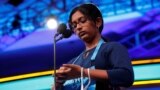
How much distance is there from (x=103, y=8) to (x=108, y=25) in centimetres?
11

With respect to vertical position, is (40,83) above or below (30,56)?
below

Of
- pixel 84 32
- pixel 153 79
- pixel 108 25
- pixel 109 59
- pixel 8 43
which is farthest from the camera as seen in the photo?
pixel 8 43

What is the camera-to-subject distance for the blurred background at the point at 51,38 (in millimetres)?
2240

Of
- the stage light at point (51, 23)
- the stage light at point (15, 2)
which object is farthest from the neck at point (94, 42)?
the stage light at point (15, 2)

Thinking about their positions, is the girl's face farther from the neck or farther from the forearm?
the forearm

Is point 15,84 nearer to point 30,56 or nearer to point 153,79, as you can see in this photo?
point 30,56

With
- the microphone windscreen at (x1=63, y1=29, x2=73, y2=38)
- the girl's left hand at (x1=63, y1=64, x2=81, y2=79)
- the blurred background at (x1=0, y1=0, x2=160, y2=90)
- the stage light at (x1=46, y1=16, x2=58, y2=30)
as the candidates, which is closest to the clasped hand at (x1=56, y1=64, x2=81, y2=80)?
the girl's left hand at (x1=63, y1=64, x2=81, y2=79)

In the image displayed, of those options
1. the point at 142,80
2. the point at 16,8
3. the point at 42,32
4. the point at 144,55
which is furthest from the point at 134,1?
the point at 16,8

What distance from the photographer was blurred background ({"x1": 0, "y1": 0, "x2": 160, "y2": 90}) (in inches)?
88.2

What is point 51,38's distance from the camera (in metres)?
2.46

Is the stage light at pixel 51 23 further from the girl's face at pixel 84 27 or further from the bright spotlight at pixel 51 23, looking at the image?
the girl's face at pixel 84 27

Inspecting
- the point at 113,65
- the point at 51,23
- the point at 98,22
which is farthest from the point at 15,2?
the point at 113,65

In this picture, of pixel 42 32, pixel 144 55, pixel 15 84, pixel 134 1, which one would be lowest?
pixel 15 84

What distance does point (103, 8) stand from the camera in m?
2.37
